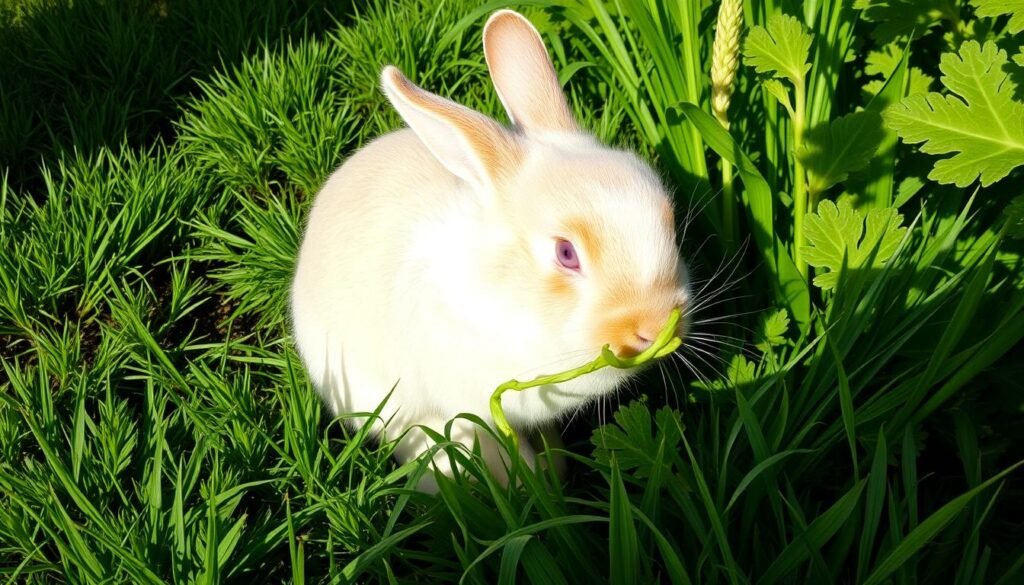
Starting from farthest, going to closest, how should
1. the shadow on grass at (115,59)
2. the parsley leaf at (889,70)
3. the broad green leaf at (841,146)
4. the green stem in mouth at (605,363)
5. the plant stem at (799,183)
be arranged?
the shadow on grass at (115,59) < the parsley leaf at (889,70) < the plant stem at (799,183) < the broad green leaf at (841,146) < the green stem in mouth at (605,363)

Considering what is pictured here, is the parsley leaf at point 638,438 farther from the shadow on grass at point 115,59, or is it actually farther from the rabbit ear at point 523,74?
the shadow on grass at point 115,59

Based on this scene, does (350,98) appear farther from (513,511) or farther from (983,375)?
(983,375)

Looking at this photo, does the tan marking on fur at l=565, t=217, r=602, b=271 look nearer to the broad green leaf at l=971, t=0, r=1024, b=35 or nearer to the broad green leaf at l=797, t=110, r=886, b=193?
the broad green leaf at l=797, t=110, r=886, b=193

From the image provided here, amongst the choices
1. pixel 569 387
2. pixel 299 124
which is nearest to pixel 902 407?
pixel 569 387

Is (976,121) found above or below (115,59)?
below

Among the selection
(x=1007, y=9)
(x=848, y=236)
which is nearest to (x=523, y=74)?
(x=848, y=236)

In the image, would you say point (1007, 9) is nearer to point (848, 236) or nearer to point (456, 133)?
point (848, 236)

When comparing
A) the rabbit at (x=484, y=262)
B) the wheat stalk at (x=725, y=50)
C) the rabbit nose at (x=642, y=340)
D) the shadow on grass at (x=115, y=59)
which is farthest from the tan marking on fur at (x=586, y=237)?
the shadow on grass at (x=115, y=59)
